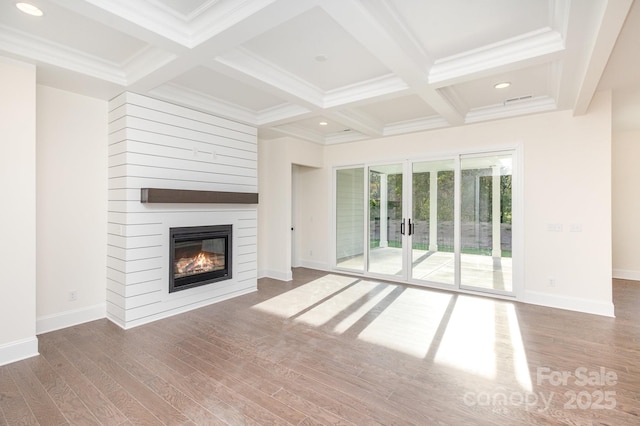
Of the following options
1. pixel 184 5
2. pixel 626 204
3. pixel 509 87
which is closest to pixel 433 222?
pixel 509 87

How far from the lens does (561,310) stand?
4.18 metres

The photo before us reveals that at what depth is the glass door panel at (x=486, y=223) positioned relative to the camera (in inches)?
188

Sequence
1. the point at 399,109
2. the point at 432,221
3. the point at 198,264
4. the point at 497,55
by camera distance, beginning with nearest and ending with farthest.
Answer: the point at 497,55 → the point at 198,264 → the point at 399,109 → the point at 432,221

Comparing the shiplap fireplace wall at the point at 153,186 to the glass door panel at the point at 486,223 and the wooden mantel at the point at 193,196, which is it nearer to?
the wooden mantel at the point at 193,196

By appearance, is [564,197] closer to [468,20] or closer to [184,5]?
[468,20]

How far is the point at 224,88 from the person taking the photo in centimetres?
388

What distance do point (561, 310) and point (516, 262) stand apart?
803 millimetres

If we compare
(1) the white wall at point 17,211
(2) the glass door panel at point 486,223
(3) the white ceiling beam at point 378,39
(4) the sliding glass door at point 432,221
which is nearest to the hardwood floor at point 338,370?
(1) the white wall at point 17,211

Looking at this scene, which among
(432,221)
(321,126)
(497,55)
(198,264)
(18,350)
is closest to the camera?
(18,350)

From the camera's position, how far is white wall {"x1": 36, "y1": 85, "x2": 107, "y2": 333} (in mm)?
3410

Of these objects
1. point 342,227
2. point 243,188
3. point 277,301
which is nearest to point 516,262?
point 342,227

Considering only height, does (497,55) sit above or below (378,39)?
above

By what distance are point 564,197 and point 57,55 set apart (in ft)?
20.4

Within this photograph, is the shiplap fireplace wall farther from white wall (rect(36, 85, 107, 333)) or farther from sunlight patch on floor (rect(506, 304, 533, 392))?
sunlight patch on floor (rect(506, 304, 533, 392))
